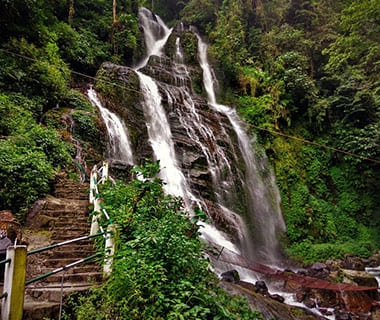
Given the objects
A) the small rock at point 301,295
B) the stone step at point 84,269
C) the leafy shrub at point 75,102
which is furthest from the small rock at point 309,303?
the leafy shrub at point 75,102

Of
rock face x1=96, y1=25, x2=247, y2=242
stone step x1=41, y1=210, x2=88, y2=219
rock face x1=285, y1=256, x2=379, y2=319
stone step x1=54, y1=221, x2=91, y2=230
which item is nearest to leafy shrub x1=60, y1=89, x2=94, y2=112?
rock face x1=96, y1=25, x2=247, y2=242

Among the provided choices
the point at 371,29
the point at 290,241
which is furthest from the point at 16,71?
the point at 371,29

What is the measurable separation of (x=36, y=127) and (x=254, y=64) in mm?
18156

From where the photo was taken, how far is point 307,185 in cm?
1402

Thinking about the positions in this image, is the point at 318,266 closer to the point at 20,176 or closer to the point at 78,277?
the point at 78,277

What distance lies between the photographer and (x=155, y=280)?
2660 millimetres

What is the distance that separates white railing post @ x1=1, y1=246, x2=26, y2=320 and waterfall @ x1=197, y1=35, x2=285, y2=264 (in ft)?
31.5

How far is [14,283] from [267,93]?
1760cm

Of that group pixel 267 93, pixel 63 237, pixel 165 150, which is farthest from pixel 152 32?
pixel 63 237

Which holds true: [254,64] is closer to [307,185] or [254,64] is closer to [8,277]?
[307,185]

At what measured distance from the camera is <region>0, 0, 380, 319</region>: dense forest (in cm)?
730

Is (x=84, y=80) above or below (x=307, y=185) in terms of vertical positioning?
above

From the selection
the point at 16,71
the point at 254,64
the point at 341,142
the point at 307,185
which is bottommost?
the point at 307,185

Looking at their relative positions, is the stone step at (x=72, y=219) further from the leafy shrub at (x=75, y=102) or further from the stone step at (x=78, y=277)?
the leafy shrub at (x=75, y=102)
